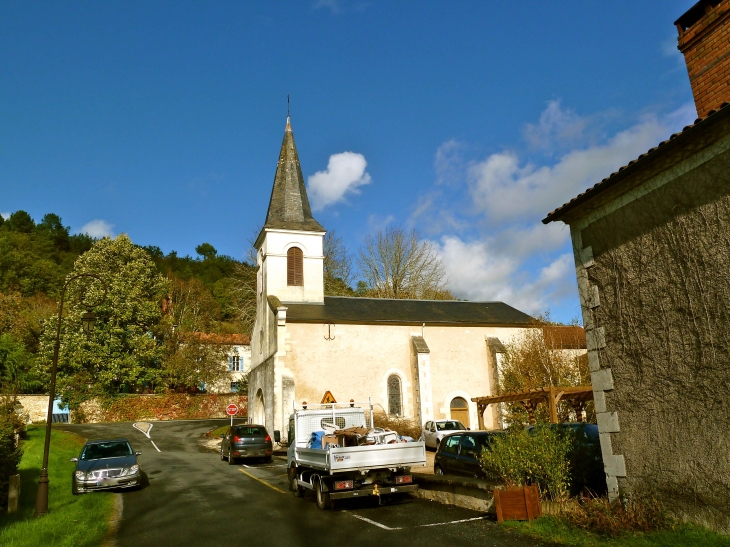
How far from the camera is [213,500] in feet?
40.0

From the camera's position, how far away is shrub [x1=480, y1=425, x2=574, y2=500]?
8.66 metres

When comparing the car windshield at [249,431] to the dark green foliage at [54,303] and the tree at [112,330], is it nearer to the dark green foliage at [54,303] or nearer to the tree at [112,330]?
the dark green foliage at [54,303]

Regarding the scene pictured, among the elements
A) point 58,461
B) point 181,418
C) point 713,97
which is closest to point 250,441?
point 58,461

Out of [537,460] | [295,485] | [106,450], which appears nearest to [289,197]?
[106,450]

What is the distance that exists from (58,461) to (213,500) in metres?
10.5

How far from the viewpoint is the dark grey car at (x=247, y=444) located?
2010 cm

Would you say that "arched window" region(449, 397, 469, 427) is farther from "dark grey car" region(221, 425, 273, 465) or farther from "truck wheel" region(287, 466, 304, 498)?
"truck wheel" region(287, 466, 304, 498)

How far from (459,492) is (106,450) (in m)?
10.3

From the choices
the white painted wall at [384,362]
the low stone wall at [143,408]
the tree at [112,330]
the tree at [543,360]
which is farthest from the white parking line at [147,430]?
the tree at [543,360]

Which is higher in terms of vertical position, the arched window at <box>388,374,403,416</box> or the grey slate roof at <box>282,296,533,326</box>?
the grey slate roof at <box>282,296,533,326</box>

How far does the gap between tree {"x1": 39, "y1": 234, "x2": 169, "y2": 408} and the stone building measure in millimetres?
37349

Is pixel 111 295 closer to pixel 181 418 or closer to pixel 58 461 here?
pixel 181 418

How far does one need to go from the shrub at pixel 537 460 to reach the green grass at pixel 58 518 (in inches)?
272

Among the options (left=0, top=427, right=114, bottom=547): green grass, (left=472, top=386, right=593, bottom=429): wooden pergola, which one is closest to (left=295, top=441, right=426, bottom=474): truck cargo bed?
(left=0, top=427, right=114, bottom=547): green grass
